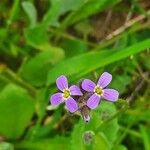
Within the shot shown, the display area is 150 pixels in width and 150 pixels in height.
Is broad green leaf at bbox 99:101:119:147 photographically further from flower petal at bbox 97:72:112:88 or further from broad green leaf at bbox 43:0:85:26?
broad green leaf at bbox 43:0:85:26

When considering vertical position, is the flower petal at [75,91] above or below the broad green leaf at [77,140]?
above

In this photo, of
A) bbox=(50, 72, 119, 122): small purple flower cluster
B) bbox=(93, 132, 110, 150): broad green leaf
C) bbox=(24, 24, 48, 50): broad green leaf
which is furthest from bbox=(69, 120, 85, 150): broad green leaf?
bbox=(24, 24, 48, 50): broad green leaf

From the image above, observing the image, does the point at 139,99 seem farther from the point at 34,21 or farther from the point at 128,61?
the point at 34,21

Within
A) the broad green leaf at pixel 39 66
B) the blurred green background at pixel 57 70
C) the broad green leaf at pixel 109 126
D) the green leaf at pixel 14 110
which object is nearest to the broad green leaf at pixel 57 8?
the blurred green background at pixel 57 70

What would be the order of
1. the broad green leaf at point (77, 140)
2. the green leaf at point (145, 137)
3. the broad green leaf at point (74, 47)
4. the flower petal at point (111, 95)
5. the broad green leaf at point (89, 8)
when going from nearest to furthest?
the flower petal at point (111, 95)
the broad green leaf at point (77, 140)
the green leaf at point (145, 137)
the broad green leaf at point (89, 8)
the broad green leaf at point (74, 47)


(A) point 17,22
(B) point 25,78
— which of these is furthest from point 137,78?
(A) point 17,22

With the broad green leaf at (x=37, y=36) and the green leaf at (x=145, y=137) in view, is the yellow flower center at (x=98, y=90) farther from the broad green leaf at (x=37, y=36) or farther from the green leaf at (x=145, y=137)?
the broad green leaf at (x=37, y=36)

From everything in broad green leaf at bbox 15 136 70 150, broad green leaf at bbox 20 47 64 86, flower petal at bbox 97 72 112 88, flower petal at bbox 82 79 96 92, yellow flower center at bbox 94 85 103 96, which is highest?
broad green leaf at bbox 20 47 64 86
